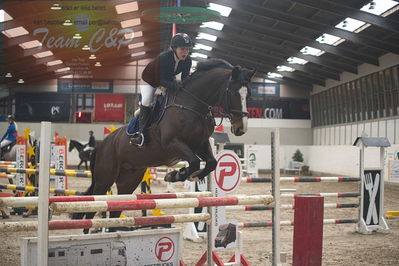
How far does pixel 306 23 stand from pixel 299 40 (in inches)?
91.3

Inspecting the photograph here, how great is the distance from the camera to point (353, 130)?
66.4 feet

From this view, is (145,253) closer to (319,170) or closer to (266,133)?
(319,170)

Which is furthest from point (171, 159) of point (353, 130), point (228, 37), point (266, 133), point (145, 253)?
point (266, 133)

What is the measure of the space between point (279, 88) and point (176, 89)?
72.1 ft

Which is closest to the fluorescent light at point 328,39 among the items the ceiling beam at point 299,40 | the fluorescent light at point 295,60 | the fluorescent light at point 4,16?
the ceiling beam at point 299,40

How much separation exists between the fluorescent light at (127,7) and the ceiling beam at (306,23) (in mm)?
2832

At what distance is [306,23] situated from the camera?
15.1m

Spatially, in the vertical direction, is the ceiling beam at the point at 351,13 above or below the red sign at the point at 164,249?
above

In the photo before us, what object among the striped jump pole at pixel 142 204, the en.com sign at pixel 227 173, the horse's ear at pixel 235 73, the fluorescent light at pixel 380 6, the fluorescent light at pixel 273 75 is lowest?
the striped jump pole at pixel 142 204

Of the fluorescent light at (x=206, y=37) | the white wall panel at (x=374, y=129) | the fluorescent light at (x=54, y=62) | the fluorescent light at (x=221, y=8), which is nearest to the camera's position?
the fluorescent light at (x=221, y=8)

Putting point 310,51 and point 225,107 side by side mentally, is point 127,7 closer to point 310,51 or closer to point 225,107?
point 310,51

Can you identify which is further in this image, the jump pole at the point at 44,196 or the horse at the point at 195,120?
the horse at the point at 195,120

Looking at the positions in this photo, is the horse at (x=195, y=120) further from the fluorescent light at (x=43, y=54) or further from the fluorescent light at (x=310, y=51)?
the fluorescent light at (x=43, y=54)

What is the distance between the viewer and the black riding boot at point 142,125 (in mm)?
4086
